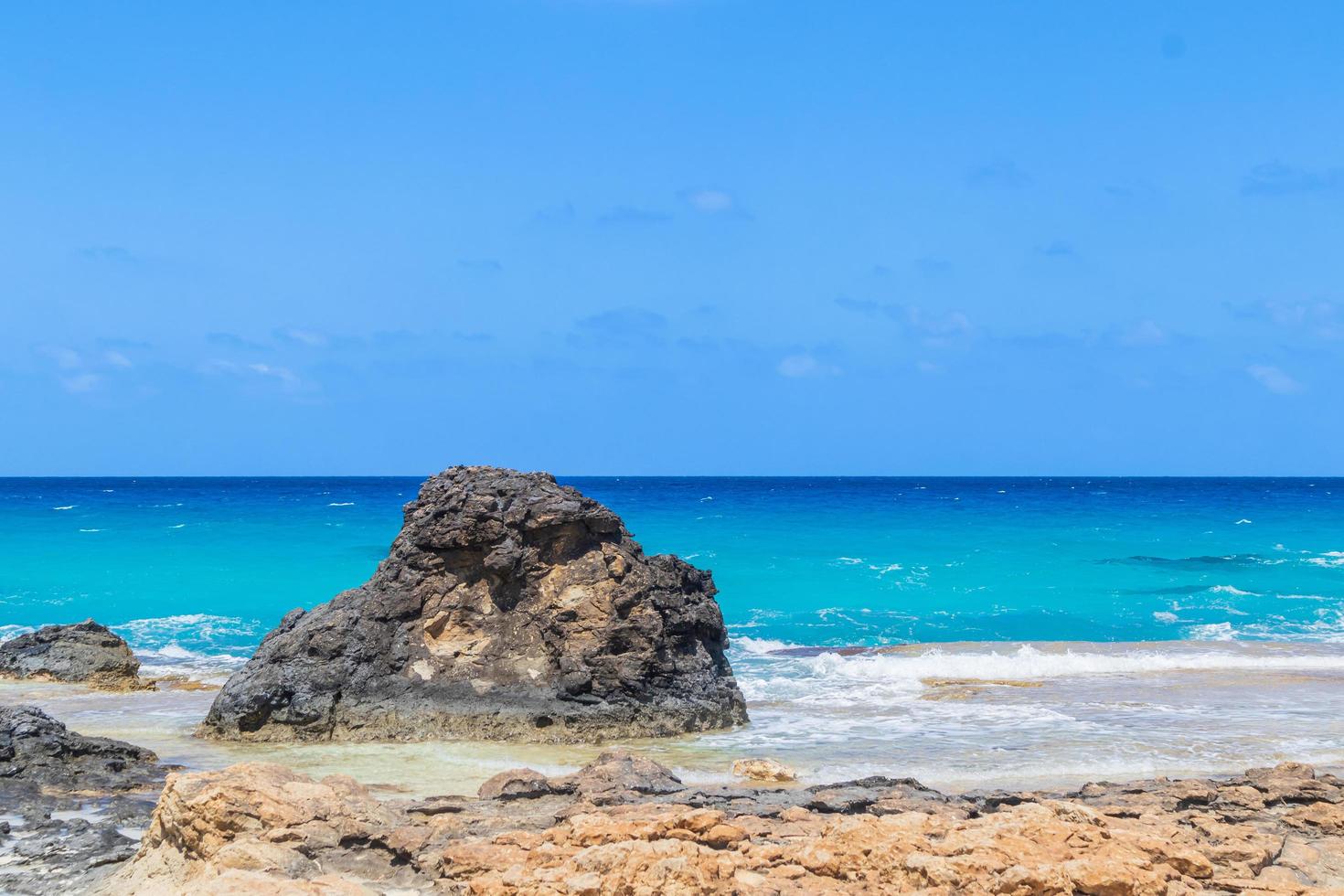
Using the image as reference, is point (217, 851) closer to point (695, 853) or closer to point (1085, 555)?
point (695, 853)

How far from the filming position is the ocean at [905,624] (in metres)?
9.50

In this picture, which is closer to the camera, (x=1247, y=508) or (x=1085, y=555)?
(x=1085, y=555)

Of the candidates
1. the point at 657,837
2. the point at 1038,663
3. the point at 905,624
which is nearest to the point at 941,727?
the point at 1038,663

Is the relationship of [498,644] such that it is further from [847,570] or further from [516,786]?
[847,570]

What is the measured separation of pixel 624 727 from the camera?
10.3m

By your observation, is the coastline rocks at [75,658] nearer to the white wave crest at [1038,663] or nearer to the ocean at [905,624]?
the ocean at [905,624]

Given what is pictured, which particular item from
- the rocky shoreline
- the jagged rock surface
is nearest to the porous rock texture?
the rocky shoreline

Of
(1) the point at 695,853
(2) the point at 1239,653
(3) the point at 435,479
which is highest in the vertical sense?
(3) the point at 435,479

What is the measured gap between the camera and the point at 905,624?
71.9ft

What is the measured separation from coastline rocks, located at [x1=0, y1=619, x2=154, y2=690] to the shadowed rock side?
3.33 m

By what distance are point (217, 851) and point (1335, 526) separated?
47.5m

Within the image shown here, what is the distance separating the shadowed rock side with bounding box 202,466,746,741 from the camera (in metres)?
10.1

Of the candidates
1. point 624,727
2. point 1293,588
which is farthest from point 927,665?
point 1293,588

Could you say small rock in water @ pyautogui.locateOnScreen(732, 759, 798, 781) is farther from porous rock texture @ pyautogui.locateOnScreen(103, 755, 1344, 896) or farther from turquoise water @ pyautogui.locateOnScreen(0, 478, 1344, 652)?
turquoise water @ pyautogui.locateOnScreen(0, 478, 1344, 652)
